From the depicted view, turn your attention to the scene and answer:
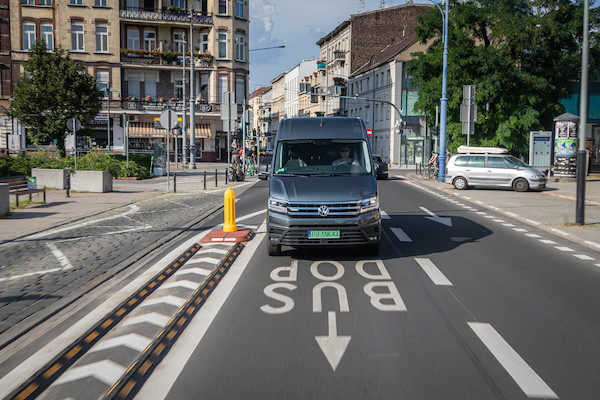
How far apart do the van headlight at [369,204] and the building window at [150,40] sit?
53.1m

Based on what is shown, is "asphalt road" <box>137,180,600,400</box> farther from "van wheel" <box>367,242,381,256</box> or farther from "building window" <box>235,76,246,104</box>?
"building window" <box>235,76,246,104</box>

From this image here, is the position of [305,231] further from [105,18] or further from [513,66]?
[105,18]

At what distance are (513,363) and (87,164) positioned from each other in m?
25.6

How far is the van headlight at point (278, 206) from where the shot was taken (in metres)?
9.26

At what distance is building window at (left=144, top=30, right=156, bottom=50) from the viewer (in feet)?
192

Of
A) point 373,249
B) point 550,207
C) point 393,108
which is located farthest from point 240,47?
point 373,249

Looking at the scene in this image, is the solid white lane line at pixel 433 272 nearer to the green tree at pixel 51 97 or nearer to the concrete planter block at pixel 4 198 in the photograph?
the concrete planter block at pixel 4 198

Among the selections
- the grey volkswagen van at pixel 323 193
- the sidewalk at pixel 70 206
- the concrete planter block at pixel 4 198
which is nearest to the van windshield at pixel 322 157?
the grey volkswagen van at pixel 323 193

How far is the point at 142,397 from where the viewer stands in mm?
4258

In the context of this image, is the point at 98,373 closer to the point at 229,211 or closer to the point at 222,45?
the point at 229,211

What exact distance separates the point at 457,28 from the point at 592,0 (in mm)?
24530

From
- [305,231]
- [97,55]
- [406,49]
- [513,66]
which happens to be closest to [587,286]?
[305,231]

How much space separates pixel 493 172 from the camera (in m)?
26.9

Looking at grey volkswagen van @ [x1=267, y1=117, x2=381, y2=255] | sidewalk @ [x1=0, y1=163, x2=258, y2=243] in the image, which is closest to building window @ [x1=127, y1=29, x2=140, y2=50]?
sidewalk @ [x1=0, y1=163, x2=258, y2=243]
